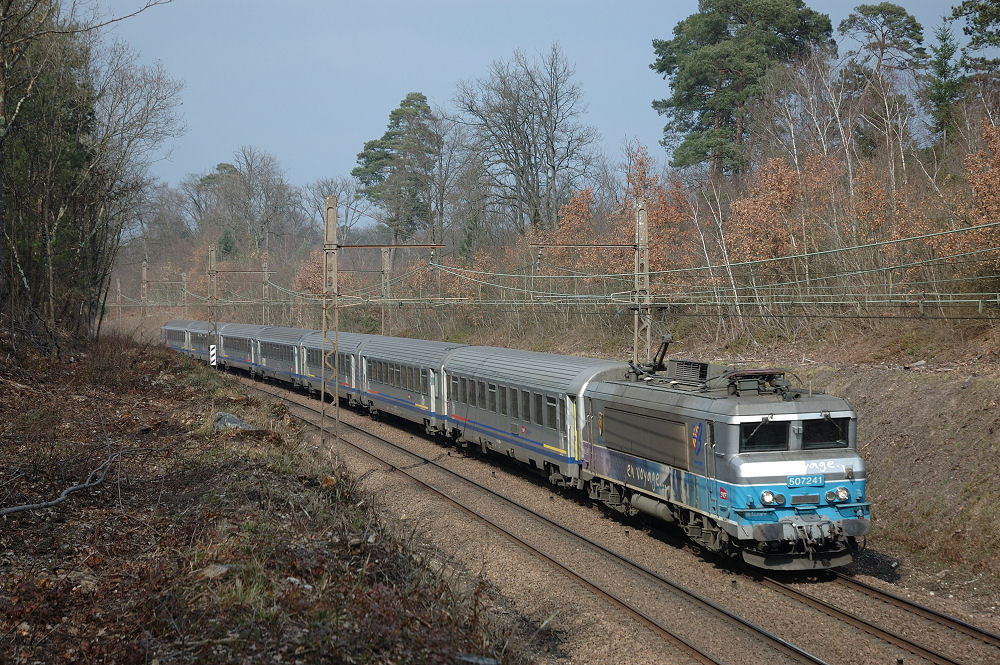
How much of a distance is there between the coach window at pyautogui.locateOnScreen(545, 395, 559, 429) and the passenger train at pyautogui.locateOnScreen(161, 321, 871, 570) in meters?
0.04

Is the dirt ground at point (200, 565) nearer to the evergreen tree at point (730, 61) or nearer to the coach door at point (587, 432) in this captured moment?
the coach door at point (587, 432)

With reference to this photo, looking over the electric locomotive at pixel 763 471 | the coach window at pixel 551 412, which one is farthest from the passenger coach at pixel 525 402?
the electric locomotive at pixel 763 471

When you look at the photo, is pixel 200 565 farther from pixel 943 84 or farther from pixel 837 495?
pixel 943 84

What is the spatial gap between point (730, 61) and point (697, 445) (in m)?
35.4

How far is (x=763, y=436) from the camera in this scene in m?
11.2

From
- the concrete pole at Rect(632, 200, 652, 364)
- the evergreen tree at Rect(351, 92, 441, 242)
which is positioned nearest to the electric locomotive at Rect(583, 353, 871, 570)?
the concrete pole at Rect(632, 200, 652, 364)

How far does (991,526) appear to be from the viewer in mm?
12320

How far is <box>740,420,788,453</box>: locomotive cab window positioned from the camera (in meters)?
11.2

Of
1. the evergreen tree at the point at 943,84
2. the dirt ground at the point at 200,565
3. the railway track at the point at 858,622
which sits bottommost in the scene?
the railway track at the point at 858,622

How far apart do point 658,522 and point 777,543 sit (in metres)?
3.69

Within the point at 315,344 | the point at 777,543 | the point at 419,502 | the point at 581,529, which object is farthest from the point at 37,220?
the point at 777,543

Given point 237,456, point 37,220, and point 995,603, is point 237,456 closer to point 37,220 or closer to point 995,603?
point 995,603

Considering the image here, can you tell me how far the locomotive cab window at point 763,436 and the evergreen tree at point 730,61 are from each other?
3296 cm

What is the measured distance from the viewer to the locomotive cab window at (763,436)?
11.2m
